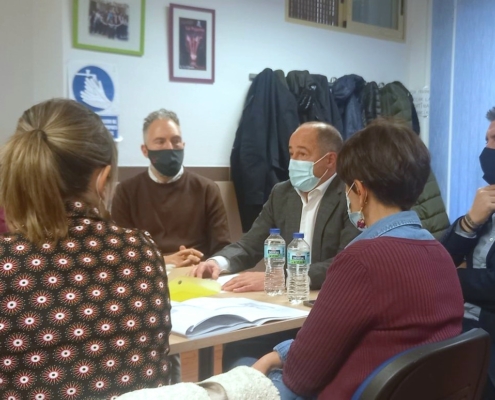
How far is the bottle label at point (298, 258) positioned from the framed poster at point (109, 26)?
2.02 meters

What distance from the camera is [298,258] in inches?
77.5

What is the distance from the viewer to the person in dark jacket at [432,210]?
4.08 m

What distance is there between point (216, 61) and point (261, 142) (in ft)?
1.97

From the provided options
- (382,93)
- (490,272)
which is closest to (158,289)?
(490,272)

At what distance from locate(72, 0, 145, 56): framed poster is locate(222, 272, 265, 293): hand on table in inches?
77.8

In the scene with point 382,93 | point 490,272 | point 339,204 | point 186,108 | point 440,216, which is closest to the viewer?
point 490,272

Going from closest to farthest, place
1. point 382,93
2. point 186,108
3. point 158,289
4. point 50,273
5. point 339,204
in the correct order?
1. point 50,273
2. point 158,289
3. point 339,204
4. point 186,108
5. point 382,93

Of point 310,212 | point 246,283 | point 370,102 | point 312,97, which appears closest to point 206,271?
point 246,283

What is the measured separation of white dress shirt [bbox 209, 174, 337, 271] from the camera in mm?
2328

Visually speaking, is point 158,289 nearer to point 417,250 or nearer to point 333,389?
point 333,389

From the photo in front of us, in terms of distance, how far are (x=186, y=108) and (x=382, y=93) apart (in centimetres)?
160

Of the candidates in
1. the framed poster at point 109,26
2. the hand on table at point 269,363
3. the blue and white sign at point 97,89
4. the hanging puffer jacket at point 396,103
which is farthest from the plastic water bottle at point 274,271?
the hanging puffer jacket at point 396,103

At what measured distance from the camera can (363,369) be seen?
4.06 feet

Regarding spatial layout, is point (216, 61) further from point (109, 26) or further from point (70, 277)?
point (70, 277)
